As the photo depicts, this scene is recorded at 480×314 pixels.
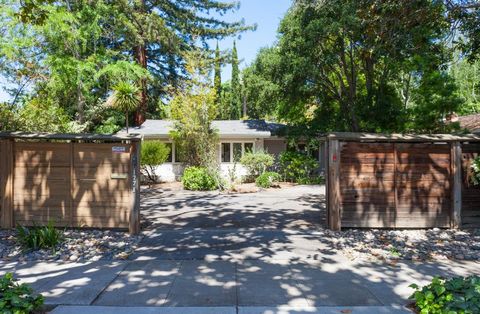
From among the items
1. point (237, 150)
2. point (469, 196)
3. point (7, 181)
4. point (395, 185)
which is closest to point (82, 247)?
point (7, 181)

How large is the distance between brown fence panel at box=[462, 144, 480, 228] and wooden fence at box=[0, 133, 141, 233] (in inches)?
286

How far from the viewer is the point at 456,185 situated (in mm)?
8531

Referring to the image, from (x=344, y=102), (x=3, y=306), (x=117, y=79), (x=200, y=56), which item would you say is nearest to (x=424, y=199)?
(x=3, y=306)

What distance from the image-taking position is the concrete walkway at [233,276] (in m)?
4.59

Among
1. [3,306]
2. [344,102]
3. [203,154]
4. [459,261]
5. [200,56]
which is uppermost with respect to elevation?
[200,56]

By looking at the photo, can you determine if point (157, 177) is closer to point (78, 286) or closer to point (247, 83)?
point (247, 83)

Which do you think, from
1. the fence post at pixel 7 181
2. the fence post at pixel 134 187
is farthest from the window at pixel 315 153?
the fence post at pixel 7 181

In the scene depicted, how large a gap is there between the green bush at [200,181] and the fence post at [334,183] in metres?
9.53

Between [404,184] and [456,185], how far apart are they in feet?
3.71

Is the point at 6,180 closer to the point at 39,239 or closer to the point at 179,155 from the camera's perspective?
the point at 39,239

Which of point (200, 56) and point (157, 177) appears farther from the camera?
point (200, 56)

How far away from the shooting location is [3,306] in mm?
3816

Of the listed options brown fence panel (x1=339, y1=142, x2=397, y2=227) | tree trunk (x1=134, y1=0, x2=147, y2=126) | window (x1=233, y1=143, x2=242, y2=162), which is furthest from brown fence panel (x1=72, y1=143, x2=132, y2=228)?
tree trunk (x1=134, y1=0, x2=147, y2=126)

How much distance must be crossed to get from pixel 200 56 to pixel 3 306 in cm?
2403
